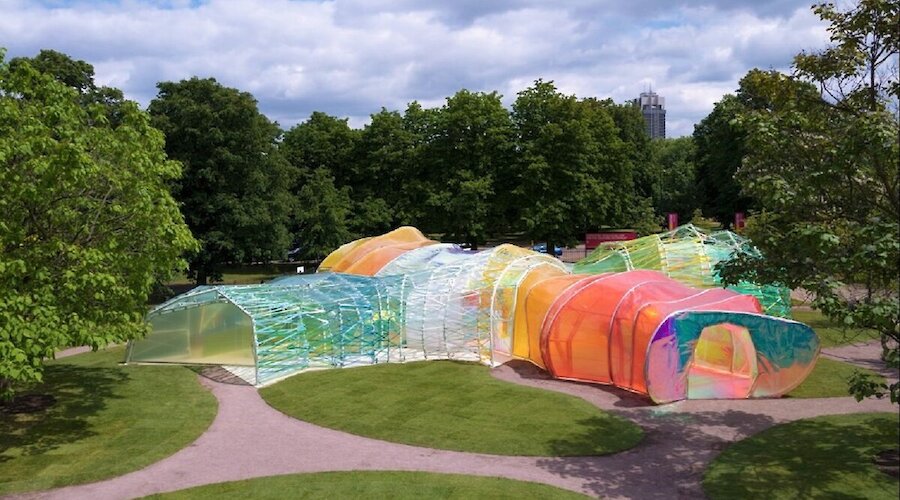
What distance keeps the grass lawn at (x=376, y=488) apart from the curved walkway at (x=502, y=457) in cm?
39

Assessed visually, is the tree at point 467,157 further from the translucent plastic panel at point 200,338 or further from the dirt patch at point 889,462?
the dirt patch at point 889,462

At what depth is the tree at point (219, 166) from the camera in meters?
37.8

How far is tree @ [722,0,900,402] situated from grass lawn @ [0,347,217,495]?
1417 cm

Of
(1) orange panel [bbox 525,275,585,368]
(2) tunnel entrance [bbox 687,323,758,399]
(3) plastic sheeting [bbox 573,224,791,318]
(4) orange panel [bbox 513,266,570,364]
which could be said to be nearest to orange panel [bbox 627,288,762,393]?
(2) tunnel entrance [bbox 687,323,758,399]

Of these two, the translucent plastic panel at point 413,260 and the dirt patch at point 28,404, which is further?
the translucent plastic panel at point 413,260

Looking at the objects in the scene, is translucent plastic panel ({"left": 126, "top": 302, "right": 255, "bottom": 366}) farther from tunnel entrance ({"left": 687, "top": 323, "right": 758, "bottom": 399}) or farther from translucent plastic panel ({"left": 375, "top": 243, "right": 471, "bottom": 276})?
tunnel entrance ({"left": 687, "top": 323, "right": 758, "bottom": 399})

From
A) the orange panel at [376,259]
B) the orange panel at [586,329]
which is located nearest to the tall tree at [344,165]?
the orange panel at [376,259]

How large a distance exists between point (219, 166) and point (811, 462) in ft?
110

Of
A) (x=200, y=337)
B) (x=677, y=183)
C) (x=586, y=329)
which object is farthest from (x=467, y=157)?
(x=677, y=183)

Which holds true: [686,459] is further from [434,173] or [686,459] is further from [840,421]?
[434,173]

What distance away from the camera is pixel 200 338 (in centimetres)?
2448

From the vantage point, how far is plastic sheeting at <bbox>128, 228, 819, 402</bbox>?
1894 centimetres

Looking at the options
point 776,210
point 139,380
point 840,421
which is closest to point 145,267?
point 139,380

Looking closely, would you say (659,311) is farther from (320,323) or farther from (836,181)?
(320,323)
